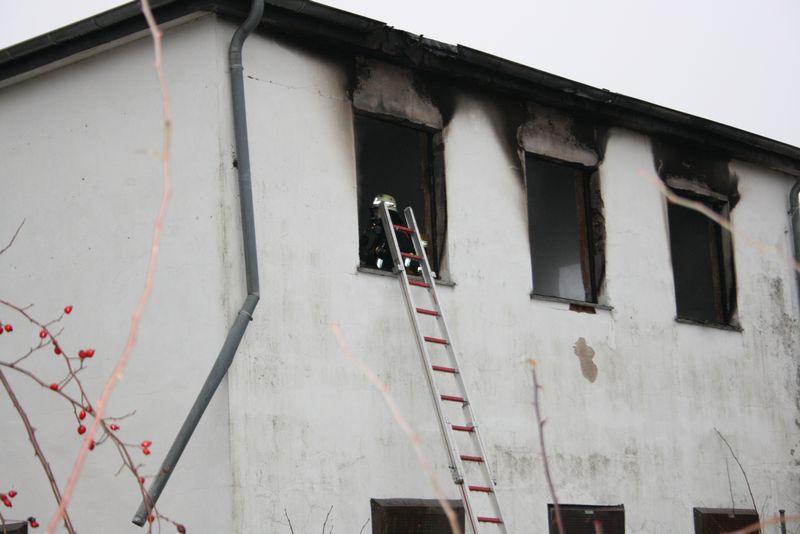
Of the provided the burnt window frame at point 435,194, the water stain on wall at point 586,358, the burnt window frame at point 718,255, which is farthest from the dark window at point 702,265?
the burnt window frame at point 435,194

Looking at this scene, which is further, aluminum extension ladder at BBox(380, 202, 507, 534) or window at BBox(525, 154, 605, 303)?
window at BBox(525, 154, 605, 303)

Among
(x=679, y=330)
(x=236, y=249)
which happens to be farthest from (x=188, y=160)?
(x=679, y=330)

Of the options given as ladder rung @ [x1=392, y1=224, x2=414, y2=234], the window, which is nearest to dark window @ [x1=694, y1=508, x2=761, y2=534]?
the window

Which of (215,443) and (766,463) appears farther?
(766,463)

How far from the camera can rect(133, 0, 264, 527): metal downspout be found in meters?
7.62

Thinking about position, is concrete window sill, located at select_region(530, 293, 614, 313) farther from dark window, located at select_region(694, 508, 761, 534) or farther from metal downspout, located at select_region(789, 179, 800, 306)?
metal downspout, located at select_region(789, 179, 800, 306)

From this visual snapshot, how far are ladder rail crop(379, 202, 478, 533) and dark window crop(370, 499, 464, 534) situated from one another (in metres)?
0.22

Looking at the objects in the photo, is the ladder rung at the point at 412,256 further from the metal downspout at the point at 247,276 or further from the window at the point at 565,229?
the window at the point at 565,229

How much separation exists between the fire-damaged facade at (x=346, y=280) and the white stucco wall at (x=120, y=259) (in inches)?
0.7

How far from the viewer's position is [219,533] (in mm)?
7711

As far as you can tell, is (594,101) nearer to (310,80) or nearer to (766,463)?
(310,80)

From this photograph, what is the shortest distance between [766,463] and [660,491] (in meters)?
1.60

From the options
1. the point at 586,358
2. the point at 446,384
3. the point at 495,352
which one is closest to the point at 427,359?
the point at 446,384

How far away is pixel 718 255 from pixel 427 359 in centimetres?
460
